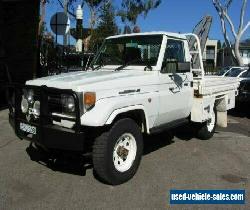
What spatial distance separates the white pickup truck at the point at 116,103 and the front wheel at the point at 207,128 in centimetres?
89

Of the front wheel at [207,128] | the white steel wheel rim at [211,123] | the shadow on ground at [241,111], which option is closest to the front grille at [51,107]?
the front wheel at [207,128]

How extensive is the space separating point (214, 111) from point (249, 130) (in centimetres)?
193

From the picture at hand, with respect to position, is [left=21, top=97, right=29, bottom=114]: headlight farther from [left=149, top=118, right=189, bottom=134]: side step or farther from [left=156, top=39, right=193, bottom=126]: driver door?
[left=156, top=39, right=193, bottom=126]: driver door

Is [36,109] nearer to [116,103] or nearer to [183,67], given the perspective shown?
[116,103]

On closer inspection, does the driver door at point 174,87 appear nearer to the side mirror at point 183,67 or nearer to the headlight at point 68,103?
the side mirror at point 183,67

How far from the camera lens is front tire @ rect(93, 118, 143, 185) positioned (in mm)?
5465

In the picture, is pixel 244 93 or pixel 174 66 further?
pixel 244 93

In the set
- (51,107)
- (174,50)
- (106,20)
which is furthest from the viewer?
(106,20)

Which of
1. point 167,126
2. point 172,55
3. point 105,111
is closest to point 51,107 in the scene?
point 105,111

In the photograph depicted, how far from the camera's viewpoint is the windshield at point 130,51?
22.8 ft

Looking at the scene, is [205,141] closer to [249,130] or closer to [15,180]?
[249,130]

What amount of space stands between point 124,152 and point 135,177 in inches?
18.3

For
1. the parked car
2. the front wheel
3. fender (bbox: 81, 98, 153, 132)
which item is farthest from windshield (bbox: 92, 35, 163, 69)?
the parked car

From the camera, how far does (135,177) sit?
6129 millimetres
